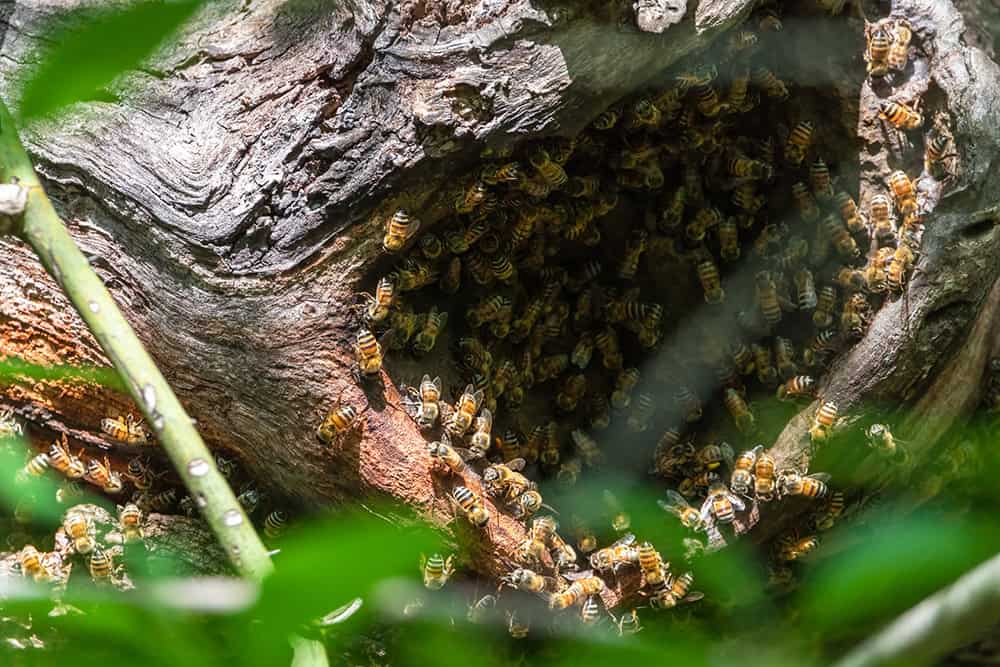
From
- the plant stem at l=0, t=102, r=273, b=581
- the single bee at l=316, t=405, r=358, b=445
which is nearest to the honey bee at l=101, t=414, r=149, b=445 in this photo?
the single bee at l=316, t=405, r=358, b=445

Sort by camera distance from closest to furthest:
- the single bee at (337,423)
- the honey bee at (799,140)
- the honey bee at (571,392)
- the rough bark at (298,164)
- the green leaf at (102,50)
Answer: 1. the green leaf at (102,50)
2. the rough bark at (298,164)
3. the single bee at (337,423)
4. the honey bee at (799,140)
5. the honey bee at (571,392)

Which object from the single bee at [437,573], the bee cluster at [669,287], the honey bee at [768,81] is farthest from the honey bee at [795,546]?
the honey bee at [768,81]

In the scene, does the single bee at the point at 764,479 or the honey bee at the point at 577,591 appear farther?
the single bee at the point at 764,479

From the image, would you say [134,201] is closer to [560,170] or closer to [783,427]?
[560,170]

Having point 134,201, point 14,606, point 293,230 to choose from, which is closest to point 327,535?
point 14,606

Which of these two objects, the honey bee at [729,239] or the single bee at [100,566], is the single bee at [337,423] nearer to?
the single bee at [100,566]

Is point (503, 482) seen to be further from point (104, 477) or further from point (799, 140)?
point (799, 140)
